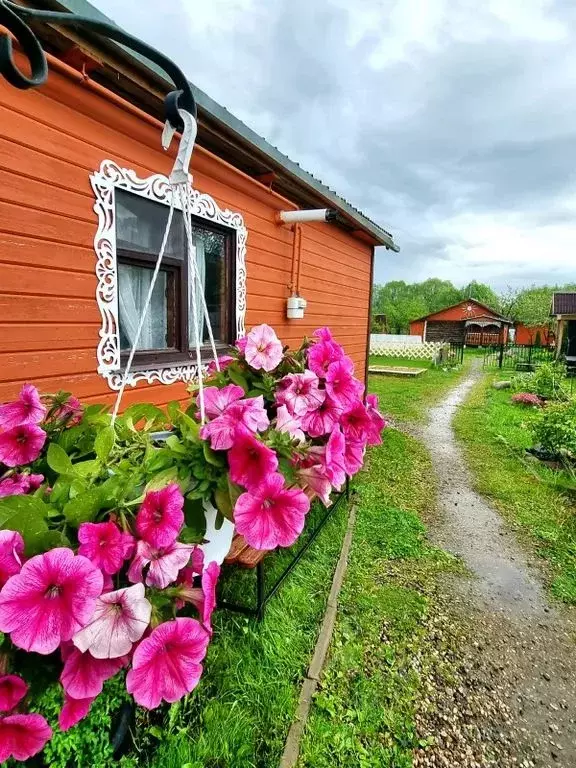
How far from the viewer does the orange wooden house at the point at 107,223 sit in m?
1.91

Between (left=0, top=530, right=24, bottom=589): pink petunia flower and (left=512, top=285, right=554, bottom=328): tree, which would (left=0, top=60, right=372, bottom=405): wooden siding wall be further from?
(left=512, top=285, right=554, bottom=328): tree

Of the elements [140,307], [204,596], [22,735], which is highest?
[140,307]

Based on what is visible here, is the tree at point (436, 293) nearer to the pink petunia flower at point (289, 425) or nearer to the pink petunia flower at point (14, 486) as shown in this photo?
the pink petunia flower at point (289, 425)

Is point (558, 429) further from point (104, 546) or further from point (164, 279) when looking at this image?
point (104, 546)

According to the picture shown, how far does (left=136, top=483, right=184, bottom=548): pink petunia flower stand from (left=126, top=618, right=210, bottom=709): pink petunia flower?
0.40ft

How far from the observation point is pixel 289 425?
2.70ft

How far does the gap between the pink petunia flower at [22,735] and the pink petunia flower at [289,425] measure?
22.1 inches

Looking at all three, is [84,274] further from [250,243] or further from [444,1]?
[444,1]

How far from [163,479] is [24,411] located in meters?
0.42

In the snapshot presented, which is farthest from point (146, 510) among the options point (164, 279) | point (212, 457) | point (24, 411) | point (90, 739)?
point (164, 279)

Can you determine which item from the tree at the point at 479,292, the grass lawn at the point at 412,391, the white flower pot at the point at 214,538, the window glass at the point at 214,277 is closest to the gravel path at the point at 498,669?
the white flower pot at the point at 214,538

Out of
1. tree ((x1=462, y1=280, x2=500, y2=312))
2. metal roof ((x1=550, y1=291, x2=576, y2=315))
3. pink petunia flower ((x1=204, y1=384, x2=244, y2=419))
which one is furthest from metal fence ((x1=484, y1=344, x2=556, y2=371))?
tree ((x1=462, y1=280, x2=500, y2=312))

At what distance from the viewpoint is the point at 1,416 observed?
A: 90 cm

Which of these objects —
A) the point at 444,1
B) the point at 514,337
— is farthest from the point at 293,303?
the point at 514,337
